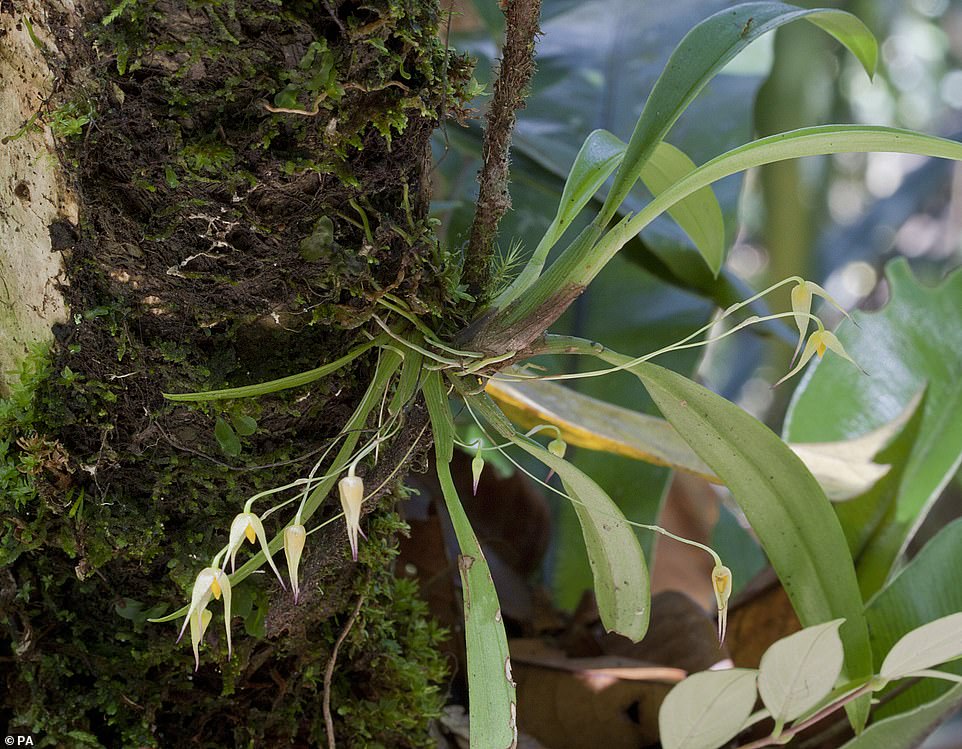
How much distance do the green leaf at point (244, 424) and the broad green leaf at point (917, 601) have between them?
58cm

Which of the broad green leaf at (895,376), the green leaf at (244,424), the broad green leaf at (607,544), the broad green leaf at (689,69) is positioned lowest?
the green leaf at (244,424)

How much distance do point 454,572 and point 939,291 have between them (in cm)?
63

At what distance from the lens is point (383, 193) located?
522mm

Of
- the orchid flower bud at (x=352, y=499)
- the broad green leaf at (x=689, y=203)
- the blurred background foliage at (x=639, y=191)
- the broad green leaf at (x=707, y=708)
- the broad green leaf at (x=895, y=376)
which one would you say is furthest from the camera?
the blurred background foliage at (x=639, y=191)

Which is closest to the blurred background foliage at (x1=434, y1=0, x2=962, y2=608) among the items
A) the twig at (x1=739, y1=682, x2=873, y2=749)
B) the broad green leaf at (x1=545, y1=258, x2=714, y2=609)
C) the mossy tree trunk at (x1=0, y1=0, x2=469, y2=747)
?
the broad green leaf at (x1=545, y1=258, x2=714, y2=609)

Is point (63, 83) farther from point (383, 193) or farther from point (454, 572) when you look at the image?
point (454, 572)

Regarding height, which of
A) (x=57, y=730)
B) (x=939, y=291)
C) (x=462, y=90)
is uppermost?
(x=939, y=291)

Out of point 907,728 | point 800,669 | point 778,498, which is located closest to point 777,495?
point 778,498

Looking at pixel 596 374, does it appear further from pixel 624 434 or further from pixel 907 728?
pixel 907 728

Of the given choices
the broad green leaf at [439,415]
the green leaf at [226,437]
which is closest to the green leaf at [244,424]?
the green leaf at [226,437]

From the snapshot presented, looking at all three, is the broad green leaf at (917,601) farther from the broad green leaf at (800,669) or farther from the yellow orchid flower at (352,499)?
the yellow orchid flower at (352,499)

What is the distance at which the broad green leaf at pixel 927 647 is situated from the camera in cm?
49

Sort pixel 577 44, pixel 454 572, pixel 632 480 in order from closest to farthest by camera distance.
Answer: pixel 454 572 < pixel 632 480 < pixel 577 44

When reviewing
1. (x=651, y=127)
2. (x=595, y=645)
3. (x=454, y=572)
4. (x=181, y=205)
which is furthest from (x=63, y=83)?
(x=595, y=645)
